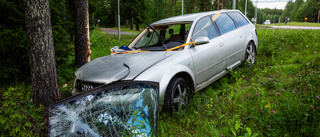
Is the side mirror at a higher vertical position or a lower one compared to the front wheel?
higher

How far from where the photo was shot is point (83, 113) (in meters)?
2.79

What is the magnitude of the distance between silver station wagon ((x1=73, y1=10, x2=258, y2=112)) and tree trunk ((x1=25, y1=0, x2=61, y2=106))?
Result: 1.61ft

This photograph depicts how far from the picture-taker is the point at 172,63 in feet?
11.0

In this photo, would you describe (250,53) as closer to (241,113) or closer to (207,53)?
(207,53)

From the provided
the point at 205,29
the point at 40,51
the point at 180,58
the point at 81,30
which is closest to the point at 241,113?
the point at 180,58

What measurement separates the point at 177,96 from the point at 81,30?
431 cm

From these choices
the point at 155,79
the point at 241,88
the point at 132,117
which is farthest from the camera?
the point at 241,88

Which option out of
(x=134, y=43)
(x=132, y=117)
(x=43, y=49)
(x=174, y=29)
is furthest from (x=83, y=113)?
(x=174, y=29)

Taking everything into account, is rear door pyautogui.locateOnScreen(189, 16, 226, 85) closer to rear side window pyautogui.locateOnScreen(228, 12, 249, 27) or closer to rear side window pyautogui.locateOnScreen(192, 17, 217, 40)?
rear side window pyautogui.locateOnScreen(192, 17, 217, 40)

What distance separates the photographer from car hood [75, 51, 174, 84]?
3.07 meters

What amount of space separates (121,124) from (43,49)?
1935 millimetres

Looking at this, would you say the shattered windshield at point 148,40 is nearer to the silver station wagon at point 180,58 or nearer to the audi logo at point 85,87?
the silver station wagon at point 180,58

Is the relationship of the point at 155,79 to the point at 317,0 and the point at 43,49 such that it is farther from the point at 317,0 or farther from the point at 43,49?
the point at 317,0

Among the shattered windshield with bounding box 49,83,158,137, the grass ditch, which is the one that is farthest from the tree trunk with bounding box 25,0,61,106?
the shattered windshield with bounding box 49,83,158,137
